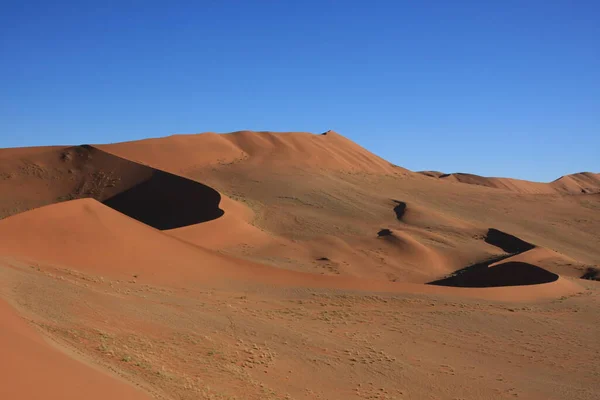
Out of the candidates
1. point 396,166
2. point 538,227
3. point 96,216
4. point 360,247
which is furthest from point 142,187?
point 396,166

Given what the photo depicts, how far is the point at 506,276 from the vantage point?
89.5 feet

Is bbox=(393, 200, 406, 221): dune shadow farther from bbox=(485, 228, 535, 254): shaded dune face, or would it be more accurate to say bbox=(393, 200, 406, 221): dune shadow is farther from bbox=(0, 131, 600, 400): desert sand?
bbox=(485, 228, 535, 254): shaded dune face

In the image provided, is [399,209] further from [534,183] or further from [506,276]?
[534,183]

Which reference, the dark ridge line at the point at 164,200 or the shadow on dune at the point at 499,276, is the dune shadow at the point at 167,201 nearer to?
the dark ridge line at the point at 164,200

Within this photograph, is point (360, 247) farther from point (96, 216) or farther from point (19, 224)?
point (19, 224)

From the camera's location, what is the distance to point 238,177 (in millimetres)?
47844

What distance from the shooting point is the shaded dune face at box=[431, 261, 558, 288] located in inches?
1011

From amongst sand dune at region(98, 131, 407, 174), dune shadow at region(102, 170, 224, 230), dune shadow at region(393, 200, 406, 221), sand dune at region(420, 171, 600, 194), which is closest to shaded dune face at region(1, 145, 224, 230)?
dune shadow at region(102, 170, 224, 230)

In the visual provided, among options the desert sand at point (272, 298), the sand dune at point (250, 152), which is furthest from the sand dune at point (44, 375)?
the sand dune at point (250, 152)

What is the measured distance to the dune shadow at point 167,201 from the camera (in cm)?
3800

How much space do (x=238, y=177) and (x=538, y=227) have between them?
22.1 meters

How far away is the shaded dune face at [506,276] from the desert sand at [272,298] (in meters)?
0.09

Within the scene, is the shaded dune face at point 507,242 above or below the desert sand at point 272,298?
above

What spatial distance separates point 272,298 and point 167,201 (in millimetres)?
23459
